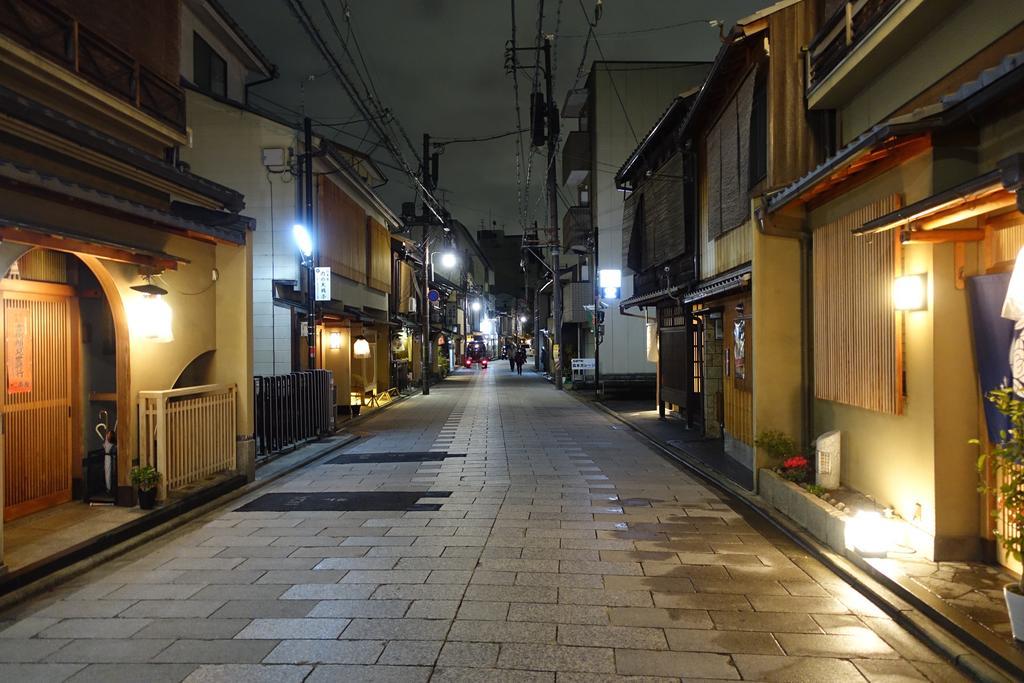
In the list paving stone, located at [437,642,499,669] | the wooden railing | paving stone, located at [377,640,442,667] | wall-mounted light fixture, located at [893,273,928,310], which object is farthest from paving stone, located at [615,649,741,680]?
the wooden railing

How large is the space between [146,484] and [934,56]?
11.4 metres

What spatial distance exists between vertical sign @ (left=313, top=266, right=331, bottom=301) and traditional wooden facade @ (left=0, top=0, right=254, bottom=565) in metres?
7.84

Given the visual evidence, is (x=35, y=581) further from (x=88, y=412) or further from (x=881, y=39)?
(x=881, y=39)

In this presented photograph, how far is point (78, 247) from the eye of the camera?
8.04 m

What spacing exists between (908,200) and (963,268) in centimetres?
98

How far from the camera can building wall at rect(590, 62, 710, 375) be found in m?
32.2

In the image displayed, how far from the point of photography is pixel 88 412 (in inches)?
390

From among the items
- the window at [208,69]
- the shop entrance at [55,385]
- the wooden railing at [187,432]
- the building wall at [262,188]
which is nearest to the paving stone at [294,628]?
the wooden railing at [187,432]

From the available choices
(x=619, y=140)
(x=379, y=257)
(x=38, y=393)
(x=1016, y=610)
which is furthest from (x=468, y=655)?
(x=619, y=140)

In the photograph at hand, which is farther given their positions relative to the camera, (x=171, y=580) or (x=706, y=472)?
(x=706, y=472)

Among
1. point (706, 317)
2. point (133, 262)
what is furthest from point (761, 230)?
point (133, 262)

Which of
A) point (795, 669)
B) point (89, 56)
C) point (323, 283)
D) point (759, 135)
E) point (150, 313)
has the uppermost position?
point (89, 56)

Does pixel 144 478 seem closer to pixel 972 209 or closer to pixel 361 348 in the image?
pixel 972 209

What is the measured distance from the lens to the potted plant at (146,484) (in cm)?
915
